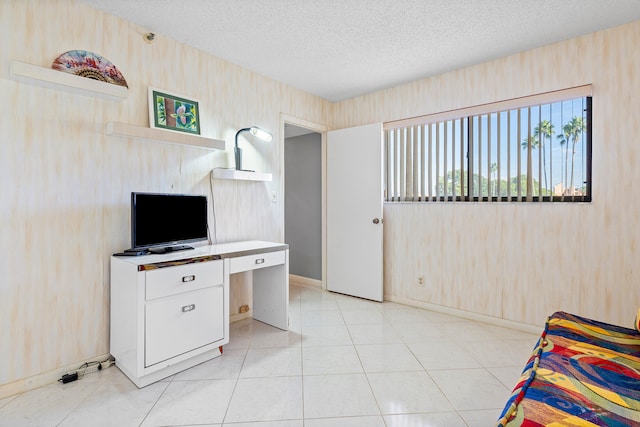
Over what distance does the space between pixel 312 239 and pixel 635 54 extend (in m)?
3.68

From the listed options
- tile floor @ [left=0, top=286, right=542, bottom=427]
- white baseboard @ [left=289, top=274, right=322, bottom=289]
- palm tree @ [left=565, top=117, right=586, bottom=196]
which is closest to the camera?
tile floor @ [left=0, top=286, right=542, bottom=427]

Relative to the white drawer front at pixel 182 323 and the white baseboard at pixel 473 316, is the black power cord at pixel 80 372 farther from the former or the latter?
the white baseboard at pixel 473 316

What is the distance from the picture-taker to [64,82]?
189 cm

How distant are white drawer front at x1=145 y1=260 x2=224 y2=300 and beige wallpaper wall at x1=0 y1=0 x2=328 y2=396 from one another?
558 mm

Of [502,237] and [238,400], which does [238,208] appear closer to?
[238,400]

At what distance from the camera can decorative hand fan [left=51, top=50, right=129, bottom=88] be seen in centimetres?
201

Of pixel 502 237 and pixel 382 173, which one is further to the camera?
pixel 382 173

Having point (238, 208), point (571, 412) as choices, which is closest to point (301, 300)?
point (238, 208)

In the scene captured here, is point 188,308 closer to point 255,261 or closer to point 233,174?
point 255,261

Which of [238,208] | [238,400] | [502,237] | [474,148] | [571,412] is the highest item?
[474,148]

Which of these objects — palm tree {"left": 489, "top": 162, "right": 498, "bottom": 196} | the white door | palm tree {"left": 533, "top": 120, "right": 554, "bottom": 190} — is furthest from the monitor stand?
palm tree {"left": 533, "top": 120, "right": 554, "bottom": 190}

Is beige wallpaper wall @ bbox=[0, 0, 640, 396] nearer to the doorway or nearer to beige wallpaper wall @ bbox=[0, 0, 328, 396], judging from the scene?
beige wallpaper wall @ bbox=[0, 0, 328, 396]

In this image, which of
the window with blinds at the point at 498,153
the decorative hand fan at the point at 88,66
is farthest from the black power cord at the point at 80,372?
the window with blinds at the point at 498,153

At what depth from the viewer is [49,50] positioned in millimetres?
1973
